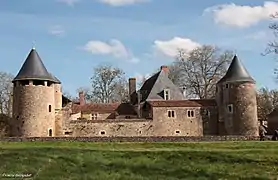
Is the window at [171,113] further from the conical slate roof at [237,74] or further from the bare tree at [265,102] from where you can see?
the bare tree at [265,102]

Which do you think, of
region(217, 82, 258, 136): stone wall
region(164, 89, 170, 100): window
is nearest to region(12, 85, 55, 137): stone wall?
region(164, 89, 170, 100): window

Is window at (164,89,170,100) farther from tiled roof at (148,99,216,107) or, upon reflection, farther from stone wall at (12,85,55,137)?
stone wall at (12,85,55,137)

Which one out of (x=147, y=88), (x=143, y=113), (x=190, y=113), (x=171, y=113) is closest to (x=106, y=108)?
(x=143, y=113)

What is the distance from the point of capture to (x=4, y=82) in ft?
200

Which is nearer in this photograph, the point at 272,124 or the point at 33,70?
the point at 33,70

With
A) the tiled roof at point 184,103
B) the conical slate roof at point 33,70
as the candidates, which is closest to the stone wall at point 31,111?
the conical slate roof at point 33,70

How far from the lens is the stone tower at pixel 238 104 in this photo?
160 ft

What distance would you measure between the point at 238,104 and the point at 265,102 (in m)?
17.2

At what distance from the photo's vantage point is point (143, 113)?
→ 2073 inches

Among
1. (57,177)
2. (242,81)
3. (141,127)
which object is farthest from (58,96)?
(57,177)

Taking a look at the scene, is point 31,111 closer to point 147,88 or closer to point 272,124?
point 147,88

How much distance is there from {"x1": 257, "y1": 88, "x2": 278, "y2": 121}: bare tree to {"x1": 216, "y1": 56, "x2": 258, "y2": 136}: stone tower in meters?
12.2

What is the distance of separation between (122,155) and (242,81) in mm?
30769

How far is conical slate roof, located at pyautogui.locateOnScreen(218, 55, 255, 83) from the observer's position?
49.9 m
